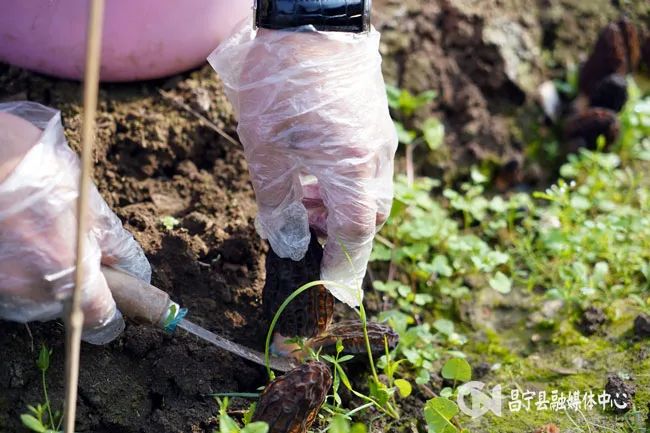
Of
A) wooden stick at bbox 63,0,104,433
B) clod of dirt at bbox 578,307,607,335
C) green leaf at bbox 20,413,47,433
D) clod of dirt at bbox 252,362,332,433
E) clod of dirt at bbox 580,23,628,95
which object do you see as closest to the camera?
wooden stick at bbox 63,0,104,433

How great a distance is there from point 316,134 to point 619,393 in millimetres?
960

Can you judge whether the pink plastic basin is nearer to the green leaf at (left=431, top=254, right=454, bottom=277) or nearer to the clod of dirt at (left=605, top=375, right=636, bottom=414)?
the green leaf at (left=431, top=254, right=454, bottom=277)

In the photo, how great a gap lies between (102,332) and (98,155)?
0.67 meters

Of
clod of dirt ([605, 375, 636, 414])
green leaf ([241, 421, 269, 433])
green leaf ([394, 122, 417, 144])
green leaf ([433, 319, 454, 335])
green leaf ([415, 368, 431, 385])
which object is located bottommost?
green leaf ([415, 368, 431, 385])

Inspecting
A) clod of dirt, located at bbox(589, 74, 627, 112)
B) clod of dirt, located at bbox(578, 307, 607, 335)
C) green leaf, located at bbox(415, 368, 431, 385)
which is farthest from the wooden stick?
clod of dirt, located at bbox(589, 74, 627, 112)

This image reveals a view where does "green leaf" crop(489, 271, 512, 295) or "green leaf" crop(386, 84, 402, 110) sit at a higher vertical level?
"green leaf" crop(386, 84, 402, 110)

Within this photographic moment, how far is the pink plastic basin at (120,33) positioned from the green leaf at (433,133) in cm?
80

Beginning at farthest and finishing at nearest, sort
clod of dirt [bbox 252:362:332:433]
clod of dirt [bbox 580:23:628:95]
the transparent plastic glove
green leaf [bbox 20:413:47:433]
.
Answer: clod of dirt [bbox 580:23:628:95]
the transparent plastic glove
clod of dirt [bbox 252:362:332:433]
green leaf [bbox 20:413:47:433]

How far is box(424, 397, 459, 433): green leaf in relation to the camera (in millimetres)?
1863

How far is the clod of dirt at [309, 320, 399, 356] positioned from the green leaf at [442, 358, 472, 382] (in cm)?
14

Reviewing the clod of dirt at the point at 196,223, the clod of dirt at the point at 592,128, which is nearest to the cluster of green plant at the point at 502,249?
the clod of dirt at the point at 592,128

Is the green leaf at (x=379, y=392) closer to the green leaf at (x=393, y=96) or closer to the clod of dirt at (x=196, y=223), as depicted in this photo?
the clod of dirt at (x=196, y=223)

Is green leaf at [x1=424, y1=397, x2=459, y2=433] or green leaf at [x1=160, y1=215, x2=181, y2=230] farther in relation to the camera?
green leaf at [x1=160, y1=215, x2=181, y2=230]

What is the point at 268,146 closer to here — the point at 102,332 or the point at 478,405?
the point at 102,332
